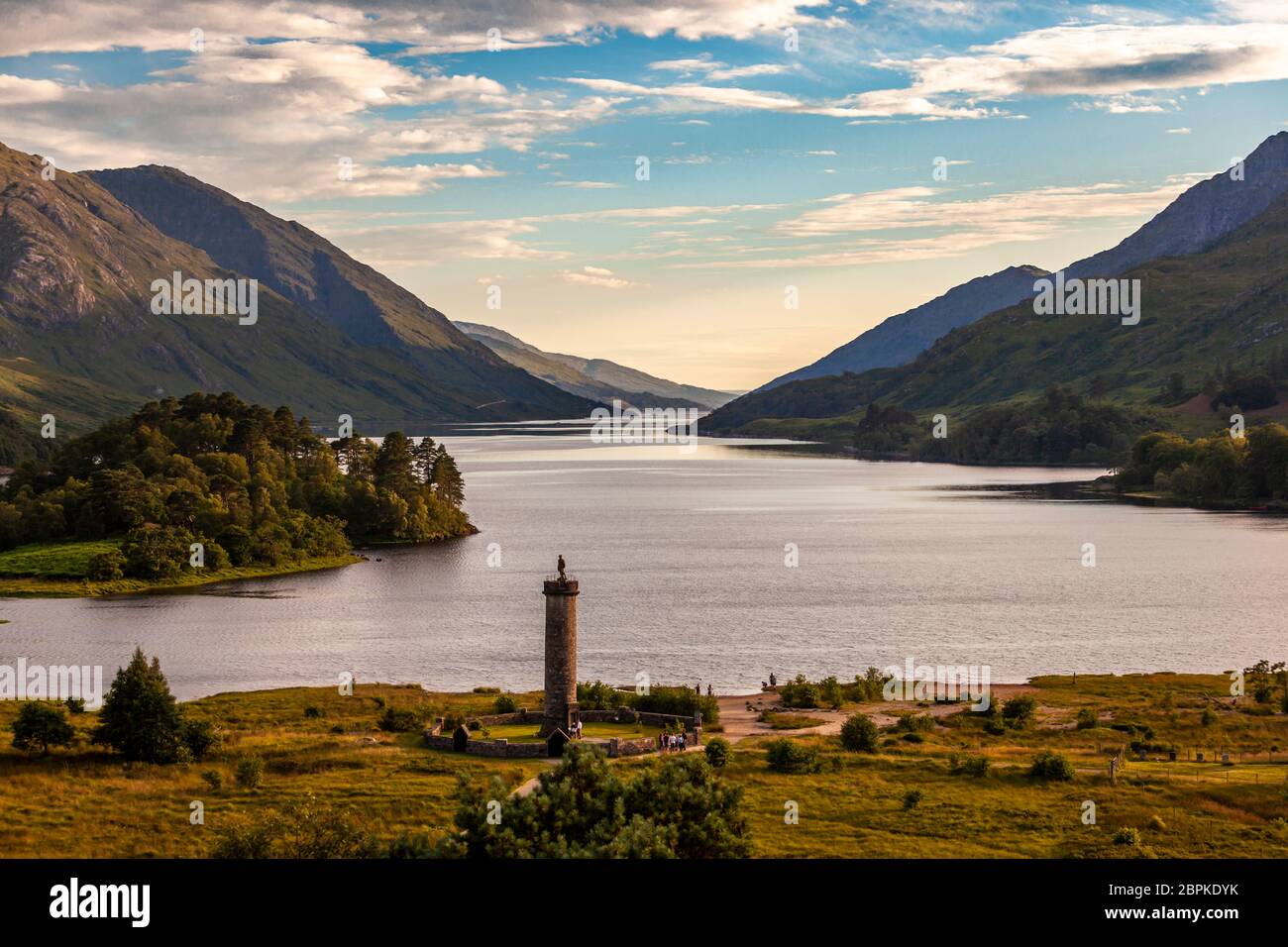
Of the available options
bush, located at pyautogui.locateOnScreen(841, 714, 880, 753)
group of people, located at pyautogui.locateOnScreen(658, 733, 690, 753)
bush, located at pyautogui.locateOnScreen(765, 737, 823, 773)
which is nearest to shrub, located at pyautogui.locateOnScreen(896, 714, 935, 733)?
bush, located at pyautogui.locateOnScreen(841, 714, 880, 753)

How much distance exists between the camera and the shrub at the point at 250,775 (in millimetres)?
67438

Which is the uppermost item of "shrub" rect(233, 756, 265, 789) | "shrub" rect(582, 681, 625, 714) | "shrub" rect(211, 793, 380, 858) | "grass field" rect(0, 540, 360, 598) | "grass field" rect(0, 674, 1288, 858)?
"grass field" rect(0, 540, 360, 598)

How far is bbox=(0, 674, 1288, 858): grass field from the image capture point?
58.1 metres

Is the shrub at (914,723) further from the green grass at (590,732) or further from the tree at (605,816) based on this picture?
the tree at (605,816)

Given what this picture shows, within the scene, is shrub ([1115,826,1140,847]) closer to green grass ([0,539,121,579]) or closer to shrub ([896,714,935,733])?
shrub ([896,714,935,733])

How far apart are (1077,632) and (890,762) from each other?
6953 centimetres

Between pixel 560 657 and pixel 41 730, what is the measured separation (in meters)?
28.6

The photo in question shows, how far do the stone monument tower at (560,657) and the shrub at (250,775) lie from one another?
16367mm

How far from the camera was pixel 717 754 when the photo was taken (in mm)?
71500

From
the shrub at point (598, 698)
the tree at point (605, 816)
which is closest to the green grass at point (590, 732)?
the shrub at point (598, 698)

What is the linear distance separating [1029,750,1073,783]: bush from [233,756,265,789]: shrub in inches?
1555

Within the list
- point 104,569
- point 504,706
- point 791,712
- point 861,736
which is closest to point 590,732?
point 504,706

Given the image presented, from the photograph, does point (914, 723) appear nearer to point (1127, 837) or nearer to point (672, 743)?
point (672, 743)

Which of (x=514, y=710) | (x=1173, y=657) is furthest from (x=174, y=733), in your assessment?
(x=1173, y=657)
